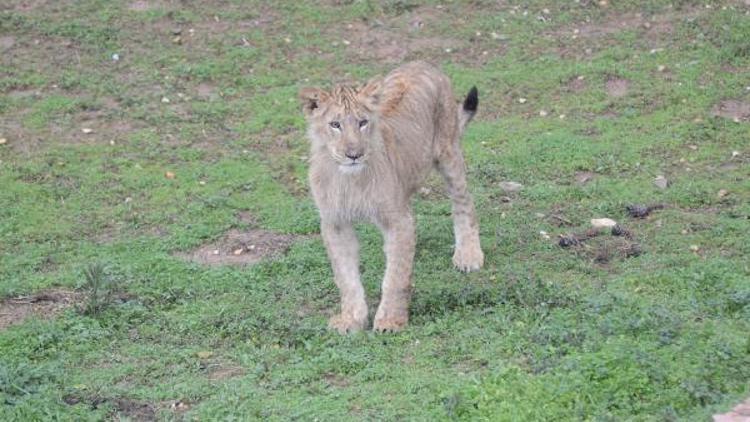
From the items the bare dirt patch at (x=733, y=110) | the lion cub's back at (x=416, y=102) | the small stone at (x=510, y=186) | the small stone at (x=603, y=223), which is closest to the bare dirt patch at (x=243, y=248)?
the lion cub's back at (x=416, y=102)

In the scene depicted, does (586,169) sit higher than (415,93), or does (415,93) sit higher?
(415,93)

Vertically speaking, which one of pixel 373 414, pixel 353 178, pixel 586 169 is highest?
pixel 353 178

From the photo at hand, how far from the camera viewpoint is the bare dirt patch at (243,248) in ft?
32.1

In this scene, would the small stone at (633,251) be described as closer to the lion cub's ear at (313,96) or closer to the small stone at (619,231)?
the small stone at (619,231)

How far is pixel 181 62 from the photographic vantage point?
13734 millimetres

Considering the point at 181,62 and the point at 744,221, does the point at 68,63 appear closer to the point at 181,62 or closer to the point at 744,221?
the point at 181,62

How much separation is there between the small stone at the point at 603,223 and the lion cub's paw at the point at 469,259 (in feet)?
3.35

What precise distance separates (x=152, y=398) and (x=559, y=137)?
226 inches

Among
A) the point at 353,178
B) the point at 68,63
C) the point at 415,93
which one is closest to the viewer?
the point at 353,178

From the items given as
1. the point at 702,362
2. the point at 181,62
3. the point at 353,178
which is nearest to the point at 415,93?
the point at 353,178

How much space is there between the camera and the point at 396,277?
26.8ft

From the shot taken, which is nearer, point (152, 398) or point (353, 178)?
point (152, 398)

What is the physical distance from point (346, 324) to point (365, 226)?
2.27 m

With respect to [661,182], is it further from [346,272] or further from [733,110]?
[346,272]
